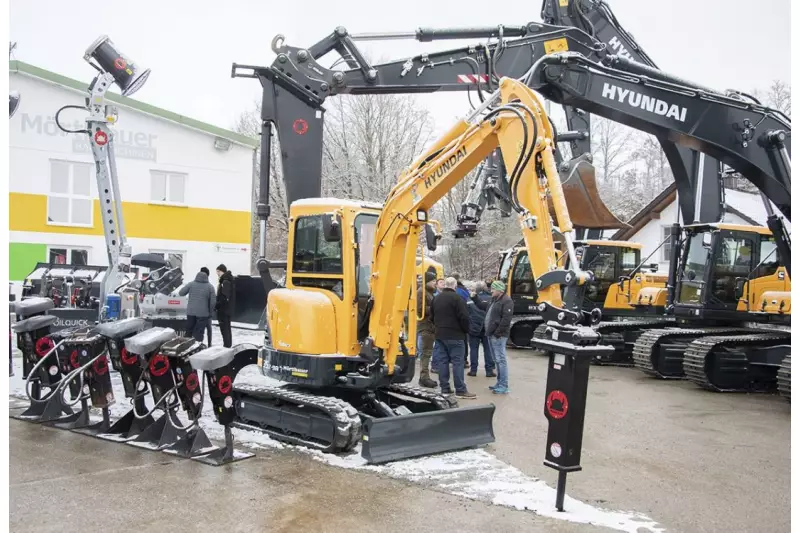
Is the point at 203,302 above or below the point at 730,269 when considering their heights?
below

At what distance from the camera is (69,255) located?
11070 millimetres

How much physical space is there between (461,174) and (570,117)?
253 inches

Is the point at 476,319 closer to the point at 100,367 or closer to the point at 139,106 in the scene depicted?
the point at 139,106

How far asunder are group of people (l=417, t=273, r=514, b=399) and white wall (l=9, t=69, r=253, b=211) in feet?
12.8

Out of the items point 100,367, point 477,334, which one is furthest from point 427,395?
point 477,334

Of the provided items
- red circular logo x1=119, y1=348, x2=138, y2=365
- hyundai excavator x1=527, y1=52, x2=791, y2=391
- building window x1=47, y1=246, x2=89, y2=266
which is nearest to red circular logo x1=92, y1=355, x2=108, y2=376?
red circular logo x1=119, y1=348, x2=138, y2=365

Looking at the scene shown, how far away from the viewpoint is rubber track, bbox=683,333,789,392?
10367 millimetres

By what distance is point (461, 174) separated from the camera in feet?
21.2

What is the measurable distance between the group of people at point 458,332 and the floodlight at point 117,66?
3642 mm

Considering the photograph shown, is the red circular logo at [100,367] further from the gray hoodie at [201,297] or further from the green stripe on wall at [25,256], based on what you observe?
the gray hoodie at [201,297]

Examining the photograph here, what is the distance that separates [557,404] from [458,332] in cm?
405

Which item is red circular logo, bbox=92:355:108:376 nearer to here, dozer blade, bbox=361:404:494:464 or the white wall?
the white wall

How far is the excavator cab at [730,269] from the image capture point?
11219 mm

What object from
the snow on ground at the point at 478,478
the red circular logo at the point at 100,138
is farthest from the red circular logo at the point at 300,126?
the snow on ground at the point at 478,478
